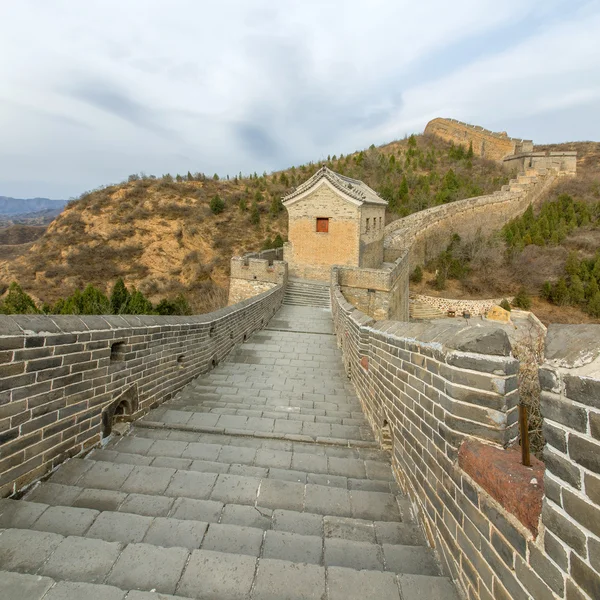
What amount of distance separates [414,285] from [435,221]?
653cm

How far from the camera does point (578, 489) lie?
1.24 m

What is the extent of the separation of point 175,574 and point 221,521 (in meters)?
0.65

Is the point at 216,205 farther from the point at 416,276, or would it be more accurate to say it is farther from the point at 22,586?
the point at 22,586

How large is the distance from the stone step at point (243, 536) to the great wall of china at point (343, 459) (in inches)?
0.6

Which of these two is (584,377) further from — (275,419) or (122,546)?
(275,419)

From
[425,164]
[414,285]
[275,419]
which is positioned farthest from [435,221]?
[275,419]

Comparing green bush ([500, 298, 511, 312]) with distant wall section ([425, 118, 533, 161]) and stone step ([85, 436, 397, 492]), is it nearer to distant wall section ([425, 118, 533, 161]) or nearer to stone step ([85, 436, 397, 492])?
stone step ([85, 436, 397, 492])

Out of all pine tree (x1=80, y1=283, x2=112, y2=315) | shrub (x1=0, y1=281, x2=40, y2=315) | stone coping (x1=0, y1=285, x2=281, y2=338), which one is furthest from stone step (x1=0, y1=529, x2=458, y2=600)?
pine tree (x1=80, y1=283, x2=112, y2=315)

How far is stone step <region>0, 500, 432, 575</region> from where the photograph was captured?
222 centimetres

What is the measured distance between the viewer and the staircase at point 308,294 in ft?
53.8

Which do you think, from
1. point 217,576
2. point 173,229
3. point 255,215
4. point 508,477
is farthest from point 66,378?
point 255,215

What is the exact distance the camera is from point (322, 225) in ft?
61.7

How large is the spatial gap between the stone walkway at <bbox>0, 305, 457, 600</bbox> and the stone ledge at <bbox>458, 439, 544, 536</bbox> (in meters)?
0.69

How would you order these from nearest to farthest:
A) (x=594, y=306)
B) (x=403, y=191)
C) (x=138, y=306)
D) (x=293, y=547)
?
(x=293, y=547)
(x=138, y=306)
(x=594, y=306)
(x=403, y=191)
